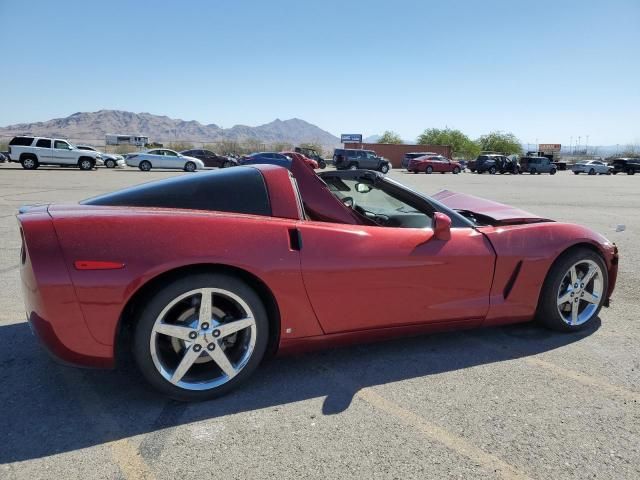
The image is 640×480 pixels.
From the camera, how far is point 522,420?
2350 millimetres

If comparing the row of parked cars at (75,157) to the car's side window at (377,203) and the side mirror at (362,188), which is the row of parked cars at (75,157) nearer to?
the car's side window at (377,203)

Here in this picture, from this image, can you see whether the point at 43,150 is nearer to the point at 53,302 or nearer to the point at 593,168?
the point at 53,302

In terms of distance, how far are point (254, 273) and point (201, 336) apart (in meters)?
0.44

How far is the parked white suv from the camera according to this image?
25.2 meters

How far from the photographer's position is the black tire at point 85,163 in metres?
26.8

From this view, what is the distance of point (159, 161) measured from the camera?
97.7 feet

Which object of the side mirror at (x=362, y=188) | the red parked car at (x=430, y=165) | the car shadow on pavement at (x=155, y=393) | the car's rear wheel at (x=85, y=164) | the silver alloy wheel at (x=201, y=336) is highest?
the red parked car at (x=430, y=165)

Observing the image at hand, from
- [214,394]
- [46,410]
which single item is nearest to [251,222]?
[214,394]

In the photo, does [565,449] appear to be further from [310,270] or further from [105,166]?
[105,166]

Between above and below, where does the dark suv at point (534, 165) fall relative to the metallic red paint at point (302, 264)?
above

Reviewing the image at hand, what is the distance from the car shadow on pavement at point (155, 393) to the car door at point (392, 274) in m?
0.31

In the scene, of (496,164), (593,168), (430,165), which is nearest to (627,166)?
(593,168)

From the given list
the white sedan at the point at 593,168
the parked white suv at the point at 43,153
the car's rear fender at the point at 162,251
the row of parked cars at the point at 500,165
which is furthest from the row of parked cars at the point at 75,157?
the white sedan at the point at 593,168

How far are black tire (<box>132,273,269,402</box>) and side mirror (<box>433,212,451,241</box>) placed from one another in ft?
4.02
